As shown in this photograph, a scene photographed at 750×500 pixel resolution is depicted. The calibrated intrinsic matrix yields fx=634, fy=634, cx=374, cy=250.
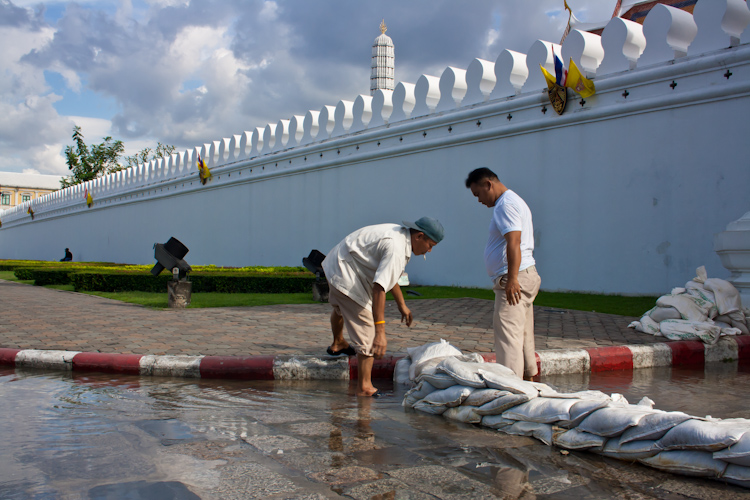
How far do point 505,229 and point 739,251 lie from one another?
4.47 m

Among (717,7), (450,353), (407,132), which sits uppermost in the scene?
(717,7)

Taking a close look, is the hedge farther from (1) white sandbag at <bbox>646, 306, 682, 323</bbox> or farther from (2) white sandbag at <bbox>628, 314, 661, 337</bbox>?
(1) white sandbag at <bbox>646, 306, 682, 323</bbox>

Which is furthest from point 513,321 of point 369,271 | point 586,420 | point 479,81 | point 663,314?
point 479,81

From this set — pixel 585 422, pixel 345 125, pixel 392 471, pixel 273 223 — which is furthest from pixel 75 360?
pixel 273 223

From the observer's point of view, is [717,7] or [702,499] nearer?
[702,499]

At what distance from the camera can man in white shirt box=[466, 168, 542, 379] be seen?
411 cm

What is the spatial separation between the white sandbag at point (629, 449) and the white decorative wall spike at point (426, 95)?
10.1m

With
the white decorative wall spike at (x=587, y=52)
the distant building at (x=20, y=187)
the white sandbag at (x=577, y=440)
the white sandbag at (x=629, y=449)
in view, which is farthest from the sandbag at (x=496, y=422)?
the distant building at (x=20, y=187)

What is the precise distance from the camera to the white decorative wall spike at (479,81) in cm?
1149

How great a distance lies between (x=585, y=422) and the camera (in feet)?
10.4

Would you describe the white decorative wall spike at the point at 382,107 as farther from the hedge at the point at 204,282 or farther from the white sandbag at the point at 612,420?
the white sandbag at the point at 612,420

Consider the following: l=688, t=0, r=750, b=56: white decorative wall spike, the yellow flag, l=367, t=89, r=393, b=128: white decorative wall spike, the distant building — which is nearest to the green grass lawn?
the yellow flag

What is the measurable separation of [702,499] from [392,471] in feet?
4.09

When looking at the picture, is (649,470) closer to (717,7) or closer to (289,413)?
(289,413)
